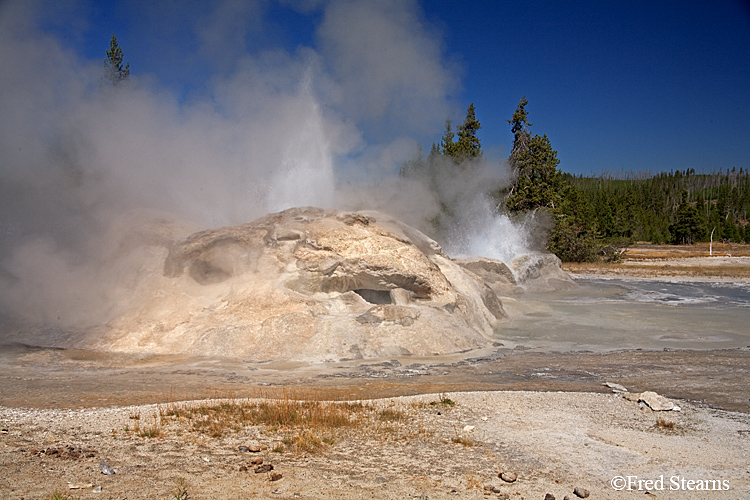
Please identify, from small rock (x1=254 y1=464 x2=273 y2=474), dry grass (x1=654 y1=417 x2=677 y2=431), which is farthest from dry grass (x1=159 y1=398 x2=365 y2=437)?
dry grass (x1=654 y1=417 x2=677 y2=431)

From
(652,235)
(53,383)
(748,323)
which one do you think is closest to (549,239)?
(748,323)

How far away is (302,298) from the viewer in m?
10.6

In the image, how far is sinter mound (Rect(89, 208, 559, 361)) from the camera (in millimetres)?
9727

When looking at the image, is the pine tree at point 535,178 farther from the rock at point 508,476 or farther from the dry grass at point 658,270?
the rock at point 508,476

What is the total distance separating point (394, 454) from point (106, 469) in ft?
7.17

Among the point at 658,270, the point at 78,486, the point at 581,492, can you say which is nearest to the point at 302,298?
the point at 78,486

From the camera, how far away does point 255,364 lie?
9.01 m

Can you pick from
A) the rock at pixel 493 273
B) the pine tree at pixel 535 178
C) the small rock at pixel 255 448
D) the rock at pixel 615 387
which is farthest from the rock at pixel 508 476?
the pine tree at pixel 535 178

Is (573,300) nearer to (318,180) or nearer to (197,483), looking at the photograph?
(318,180)

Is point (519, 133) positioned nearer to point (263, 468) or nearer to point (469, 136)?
point (469, 136)

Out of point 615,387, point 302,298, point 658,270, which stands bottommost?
point 615,387

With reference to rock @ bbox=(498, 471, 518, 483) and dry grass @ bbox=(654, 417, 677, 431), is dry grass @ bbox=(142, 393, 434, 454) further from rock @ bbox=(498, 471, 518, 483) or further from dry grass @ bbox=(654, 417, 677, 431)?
dry grass @ bbox=(654, 417, 677, 431)

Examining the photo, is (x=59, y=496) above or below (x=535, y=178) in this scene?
below

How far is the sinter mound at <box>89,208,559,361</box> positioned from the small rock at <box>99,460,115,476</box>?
16.5ft
